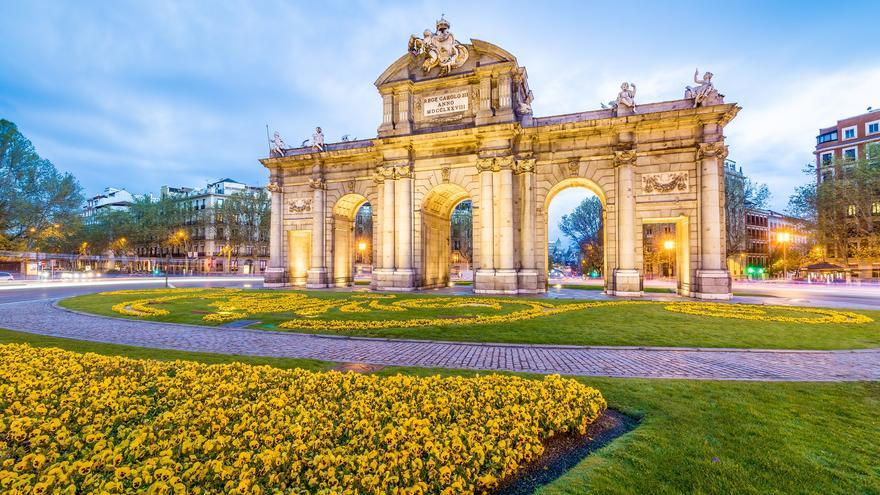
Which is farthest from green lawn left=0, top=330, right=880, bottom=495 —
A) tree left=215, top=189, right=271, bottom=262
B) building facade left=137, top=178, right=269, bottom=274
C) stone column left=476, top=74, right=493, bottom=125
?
building facade left=137, top=178, right=269, bottom=274

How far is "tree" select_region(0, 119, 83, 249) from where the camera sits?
4175 centimetres

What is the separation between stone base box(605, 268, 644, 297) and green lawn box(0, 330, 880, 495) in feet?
60.8

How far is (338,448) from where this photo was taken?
450 centimetres

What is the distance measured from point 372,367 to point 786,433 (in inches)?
292

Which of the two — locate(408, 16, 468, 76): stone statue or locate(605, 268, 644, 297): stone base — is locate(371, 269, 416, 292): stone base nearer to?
locate(605, 268, 644, 297): stone base

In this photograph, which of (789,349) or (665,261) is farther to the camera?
(665,261)

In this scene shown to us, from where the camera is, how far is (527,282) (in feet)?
92.0

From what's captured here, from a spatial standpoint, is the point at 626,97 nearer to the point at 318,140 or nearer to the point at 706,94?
the point at 706,94

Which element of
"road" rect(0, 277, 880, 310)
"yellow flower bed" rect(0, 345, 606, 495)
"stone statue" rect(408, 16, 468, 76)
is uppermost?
"stone statue" rect(408, 16, 468, 76)

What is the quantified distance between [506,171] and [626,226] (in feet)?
29.2

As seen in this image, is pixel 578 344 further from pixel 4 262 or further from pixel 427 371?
pixel 4 262

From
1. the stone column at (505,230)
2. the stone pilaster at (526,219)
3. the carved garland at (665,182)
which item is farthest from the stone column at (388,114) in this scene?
the carved garland at (665,182)

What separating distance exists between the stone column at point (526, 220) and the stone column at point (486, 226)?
209 cm

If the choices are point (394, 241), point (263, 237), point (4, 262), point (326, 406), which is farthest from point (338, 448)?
point (4, 262)
